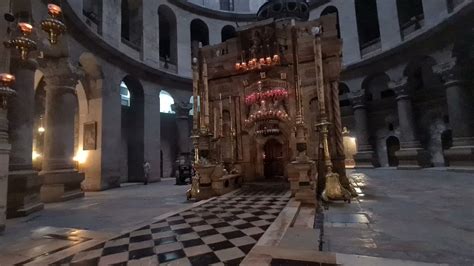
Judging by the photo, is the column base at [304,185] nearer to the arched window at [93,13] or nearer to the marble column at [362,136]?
the arched window at [93,13]

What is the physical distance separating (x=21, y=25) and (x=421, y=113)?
76.8 ft

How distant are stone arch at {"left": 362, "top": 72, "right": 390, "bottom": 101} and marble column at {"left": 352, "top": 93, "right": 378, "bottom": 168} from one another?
51.3 inches

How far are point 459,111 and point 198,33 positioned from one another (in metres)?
22.6

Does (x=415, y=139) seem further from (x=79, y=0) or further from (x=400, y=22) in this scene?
(x=79, y=0)

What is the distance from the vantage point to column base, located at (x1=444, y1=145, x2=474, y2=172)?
13.4 meters

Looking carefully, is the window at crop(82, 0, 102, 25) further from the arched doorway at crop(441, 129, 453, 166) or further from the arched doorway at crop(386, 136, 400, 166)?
the arched doorway at crop(441, 129, 453, 166)

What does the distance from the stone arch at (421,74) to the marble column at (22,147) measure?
21925 millimetres

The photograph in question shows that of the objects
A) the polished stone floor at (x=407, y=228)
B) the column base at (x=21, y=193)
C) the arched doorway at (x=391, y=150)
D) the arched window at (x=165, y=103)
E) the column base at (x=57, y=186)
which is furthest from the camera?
the arched window at (x=165, y=103)

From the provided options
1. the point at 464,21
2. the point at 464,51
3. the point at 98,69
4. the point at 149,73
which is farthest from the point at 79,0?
the point at 464,51

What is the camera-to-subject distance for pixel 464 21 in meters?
13.5

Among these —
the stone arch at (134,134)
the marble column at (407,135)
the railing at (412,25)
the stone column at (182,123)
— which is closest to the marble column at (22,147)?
the stone arch at (134,134)

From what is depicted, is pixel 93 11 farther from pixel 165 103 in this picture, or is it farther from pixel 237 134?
pixel 237 134

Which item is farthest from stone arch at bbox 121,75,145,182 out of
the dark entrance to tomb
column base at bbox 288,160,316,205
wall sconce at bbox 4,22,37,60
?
column base at bbox 288,160,316,205

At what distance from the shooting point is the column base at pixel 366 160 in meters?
20.3
